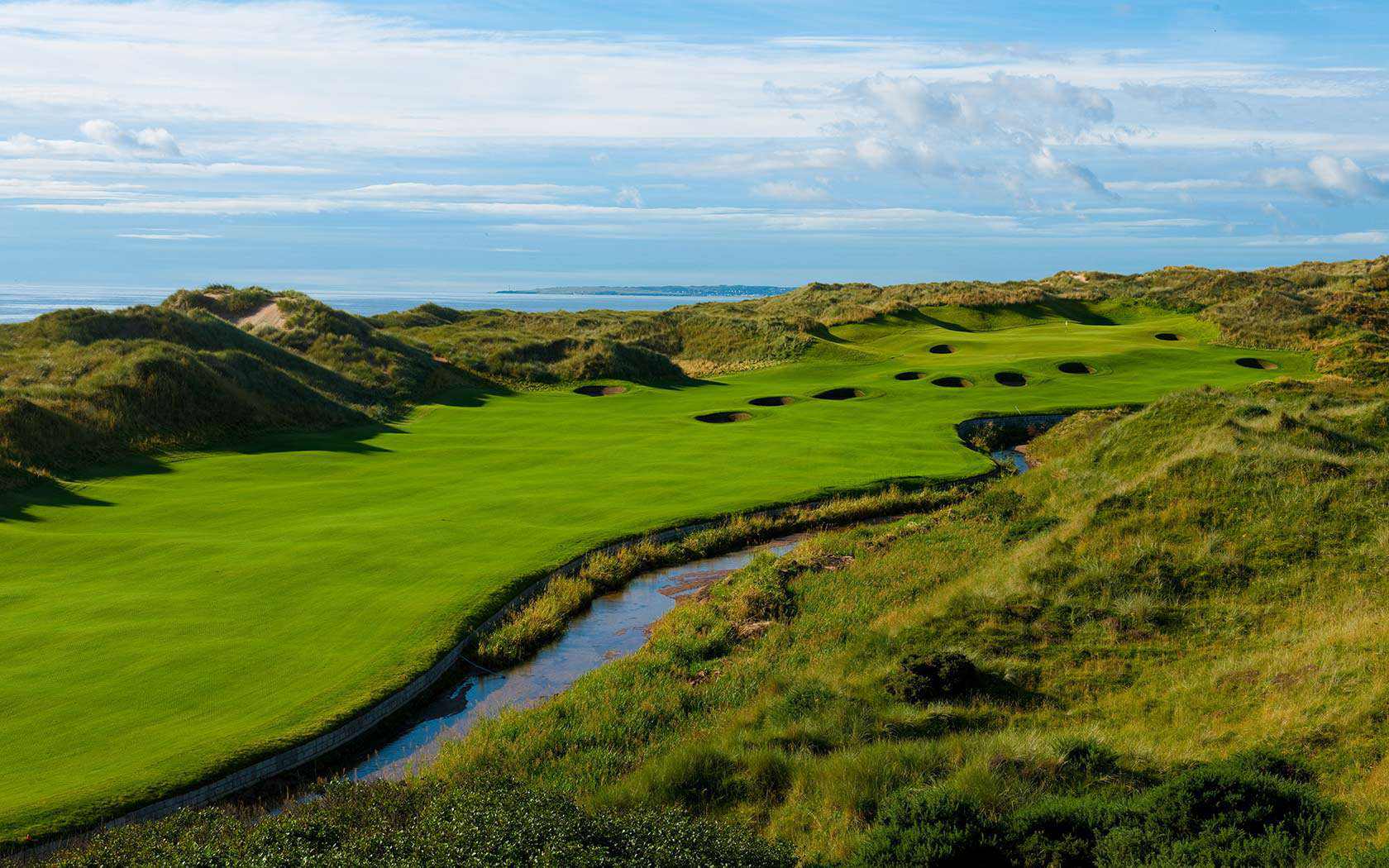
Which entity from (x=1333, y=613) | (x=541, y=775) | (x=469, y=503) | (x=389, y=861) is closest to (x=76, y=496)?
(x=469, y=503)

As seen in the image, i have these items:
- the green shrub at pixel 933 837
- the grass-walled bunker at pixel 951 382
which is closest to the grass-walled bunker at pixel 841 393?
the grass-walled bunker at pixel 951 382

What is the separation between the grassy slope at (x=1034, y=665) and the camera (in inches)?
486

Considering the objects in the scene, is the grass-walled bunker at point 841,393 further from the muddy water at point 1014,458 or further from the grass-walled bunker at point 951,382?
the muddy water at point 1014,458

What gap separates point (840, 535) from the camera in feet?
88.8

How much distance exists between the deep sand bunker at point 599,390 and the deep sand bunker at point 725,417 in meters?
11.9

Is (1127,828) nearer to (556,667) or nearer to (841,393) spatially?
(556,667)

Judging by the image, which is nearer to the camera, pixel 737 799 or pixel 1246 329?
pixel 737 799

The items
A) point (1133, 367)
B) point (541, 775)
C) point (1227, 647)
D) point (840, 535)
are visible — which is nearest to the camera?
point (541, 775)

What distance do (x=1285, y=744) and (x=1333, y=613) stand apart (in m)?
5.69

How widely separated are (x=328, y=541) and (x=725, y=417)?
26.7 m

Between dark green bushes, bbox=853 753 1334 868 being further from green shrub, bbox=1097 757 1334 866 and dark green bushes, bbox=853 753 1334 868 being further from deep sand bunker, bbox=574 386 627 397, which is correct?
deep sand bunker, bbox=574 386 627 397

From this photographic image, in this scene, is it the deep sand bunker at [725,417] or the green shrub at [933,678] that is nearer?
the green shrub at [933,678]

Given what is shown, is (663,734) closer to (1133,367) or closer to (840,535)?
(840,535)

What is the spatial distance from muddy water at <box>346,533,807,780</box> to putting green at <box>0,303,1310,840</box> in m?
0.93
